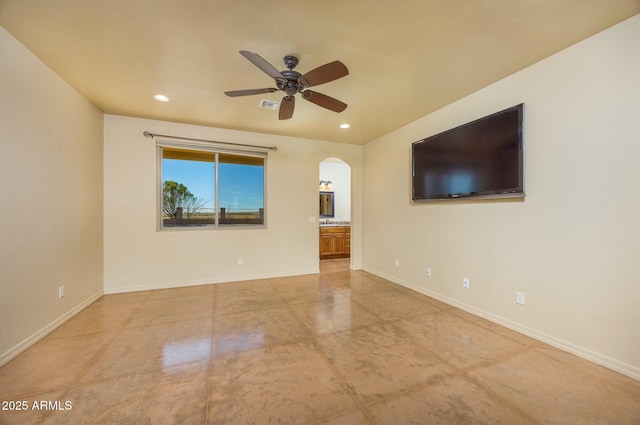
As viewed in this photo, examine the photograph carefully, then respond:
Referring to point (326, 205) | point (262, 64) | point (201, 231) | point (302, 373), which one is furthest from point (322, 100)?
point (326, 205)

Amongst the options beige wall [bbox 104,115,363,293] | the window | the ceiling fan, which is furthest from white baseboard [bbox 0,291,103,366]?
the ceiling fan

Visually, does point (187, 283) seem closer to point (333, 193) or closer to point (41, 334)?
point (41, 334)

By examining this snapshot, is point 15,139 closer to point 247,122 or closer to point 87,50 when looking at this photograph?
point 87,50

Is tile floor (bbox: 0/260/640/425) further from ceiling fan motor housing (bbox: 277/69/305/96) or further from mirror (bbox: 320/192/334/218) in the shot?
mirror (bbox: 320/192/334/218)

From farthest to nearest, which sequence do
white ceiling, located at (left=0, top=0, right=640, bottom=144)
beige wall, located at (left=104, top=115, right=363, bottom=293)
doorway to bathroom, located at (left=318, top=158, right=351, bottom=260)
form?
doorway to bathroom, located at (left=318, top=158, right=351, bottom=260), beige wall, located at (left=104, top=115, right=363, bottom=293), white ceiling, located at (left=0, top=0, right=640, bottom=144)

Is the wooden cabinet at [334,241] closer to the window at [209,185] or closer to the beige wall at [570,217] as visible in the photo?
the window at [209,185]

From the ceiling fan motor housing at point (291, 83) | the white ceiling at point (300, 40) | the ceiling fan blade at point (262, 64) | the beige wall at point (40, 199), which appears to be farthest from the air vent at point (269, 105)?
the beige wall at point (40, 199)

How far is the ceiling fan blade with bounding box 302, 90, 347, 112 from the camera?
2.27 meters

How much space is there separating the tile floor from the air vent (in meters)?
2.61

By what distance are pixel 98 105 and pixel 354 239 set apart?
4610 mm

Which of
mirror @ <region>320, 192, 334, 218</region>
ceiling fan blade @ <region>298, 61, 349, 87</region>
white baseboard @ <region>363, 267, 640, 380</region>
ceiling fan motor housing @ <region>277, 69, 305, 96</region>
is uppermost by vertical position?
ceiling fan motor housing @ <region>277, 69, 305, 96</region>

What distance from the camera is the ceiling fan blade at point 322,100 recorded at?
2272 millimetres

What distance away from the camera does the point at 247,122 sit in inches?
153

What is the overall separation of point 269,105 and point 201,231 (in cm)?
236
